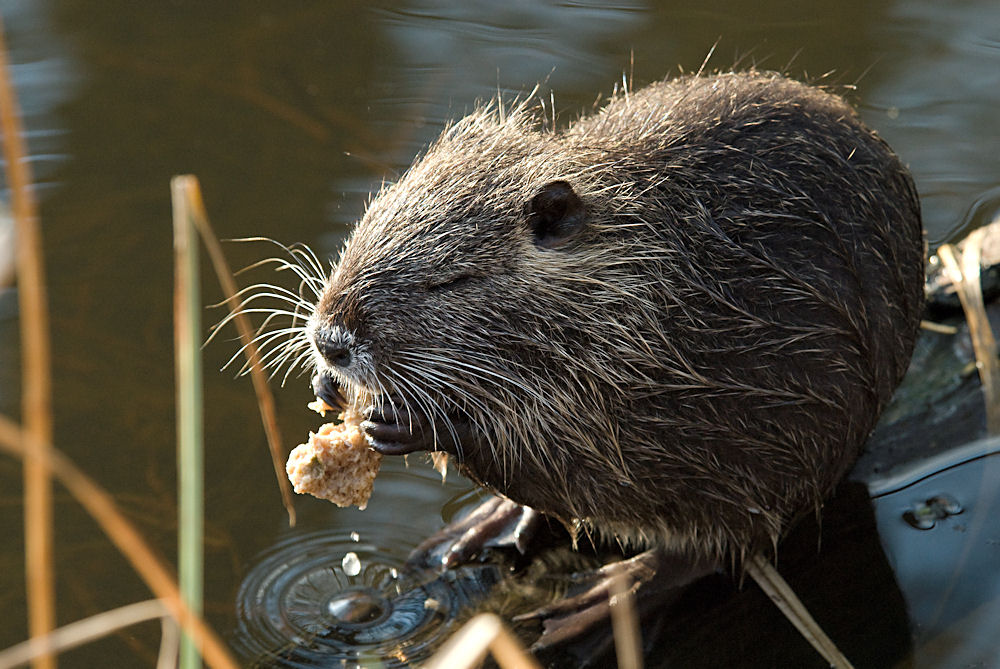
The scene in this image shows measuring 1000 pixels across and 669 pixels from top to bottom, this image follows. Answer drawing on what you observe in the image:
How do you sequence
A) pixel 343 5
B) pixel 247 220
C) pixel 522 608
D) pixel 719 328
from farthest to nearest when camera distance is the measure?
pixel 343 5 < pixel 247 220 < pixel 522 608 < pixel 719 328

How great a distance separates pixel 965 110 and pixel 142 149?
4.18 metres

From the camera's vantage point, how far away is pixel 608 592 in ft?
11.0

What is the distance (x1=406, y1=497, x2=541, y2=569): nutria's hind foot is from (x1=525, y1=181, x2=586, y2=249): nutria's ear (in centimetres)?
92

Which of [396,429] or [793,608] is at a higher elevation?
[396,429]

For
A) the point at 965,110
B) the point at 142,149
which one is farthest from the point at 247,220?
the point at 965,110

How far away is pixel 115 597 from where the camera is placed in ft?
11.3

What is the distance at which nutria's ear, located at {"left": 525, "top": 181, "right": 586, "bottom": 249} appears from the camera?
9.94 ft

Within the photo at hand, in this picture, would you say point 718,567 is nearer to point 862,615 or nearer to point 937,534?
point 862,615

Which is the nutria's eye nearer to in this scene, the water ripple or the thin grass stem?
the water ripple

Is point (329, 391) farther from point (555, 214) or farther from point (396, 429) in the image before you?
point (555, 214)

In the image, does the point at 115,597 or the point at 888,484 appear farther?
the point at 888,484

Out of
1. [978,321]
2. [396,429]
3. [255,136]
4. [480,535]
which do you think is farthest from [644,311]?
[255,136]

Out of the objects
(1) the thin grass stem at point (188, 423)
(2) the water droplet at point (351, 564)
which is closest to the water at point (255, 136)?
(2) the water droplet at point (351, 564)

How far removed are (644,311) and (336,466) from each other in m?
0.94
